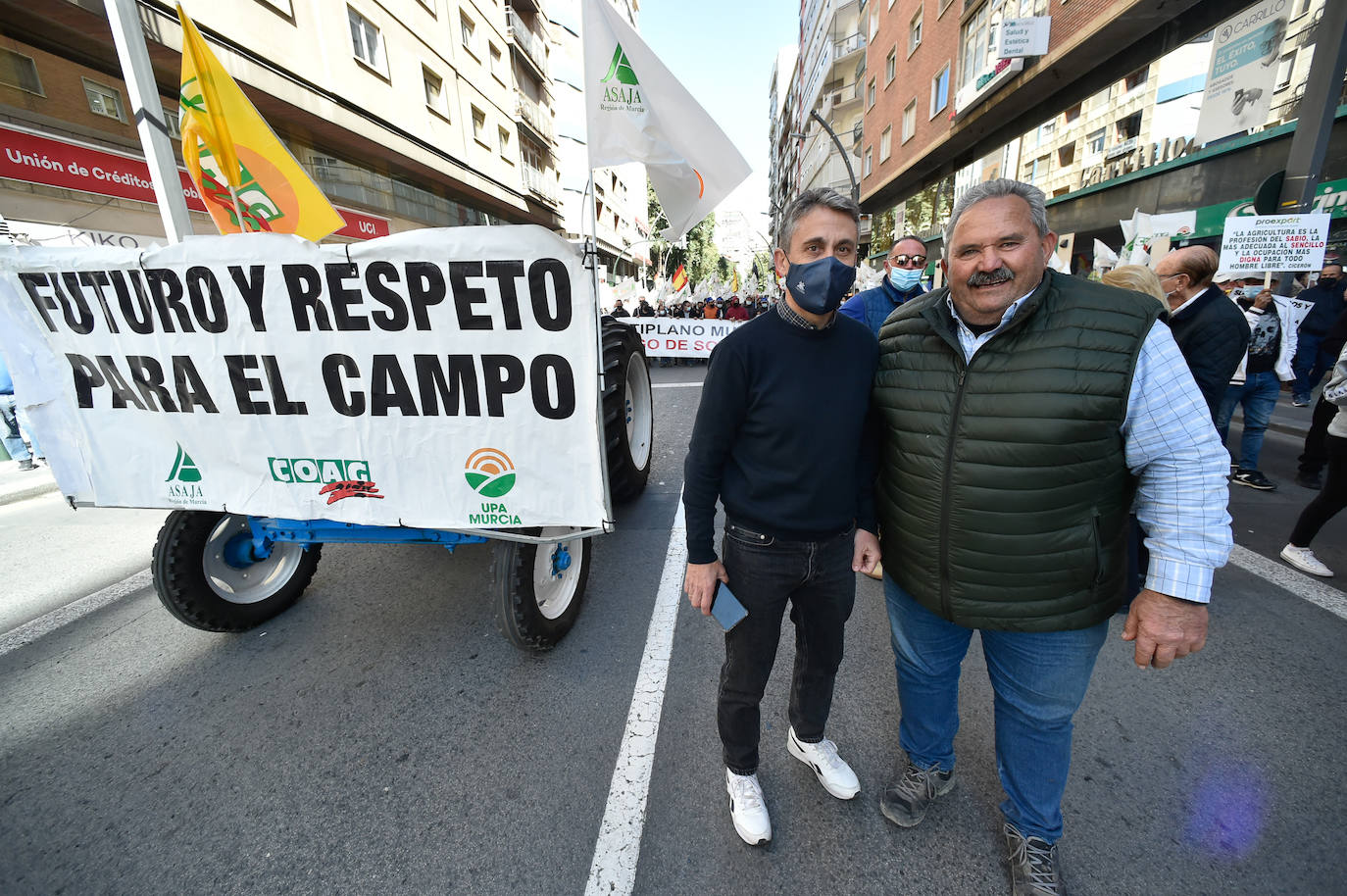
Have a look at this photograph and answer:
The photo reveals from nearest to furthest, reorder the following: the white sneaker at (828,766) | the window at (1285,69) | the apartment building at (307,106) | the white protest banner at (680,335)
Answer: the white sneaker at (828,766) < the apartment building at (307,106) < the window at (1285,69) < the white protest banner at (680,335)

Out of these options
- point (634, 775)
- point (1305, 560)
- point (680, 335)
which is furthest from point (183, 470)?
point (680, 335)

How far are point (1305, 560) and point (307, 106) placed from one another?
1454 centimetres

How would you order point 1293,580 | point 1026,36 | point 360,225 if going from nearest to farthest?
point 1293,580, point 360,225, point 1026,36

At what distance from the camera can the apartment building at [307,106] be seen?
7.00 m

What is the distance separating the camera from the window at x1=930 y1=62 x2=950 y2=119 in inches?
721

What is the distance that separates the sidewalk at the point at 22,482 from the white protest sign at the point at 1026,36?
18889 millimetres

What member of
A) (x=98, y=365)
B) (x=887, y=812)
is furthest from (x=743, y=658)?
(x=98, y=365)

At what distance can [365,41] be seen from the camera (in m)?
12.3

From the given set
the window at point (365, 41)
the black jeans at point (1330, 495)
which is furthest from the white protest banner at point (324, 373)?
the window at point (365, 41)

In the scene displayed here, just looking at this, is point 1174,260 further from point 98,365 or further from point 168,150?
point 168,150

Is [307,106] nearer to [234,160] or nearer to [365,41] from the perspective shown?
[365,41]

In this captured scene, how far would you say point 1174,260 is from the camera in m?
3.18

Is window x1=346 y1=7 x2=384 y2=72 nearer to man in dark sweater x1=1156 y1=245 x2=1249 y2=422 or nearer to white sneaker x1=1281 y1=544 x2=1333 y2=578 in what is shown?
man in dark sweater x1=1156 y1=245 x2=1249 y2=422

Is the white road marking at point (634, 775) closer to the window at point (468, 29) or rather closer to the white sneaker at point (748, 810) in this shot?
the white sneaker at point (748, 810)
